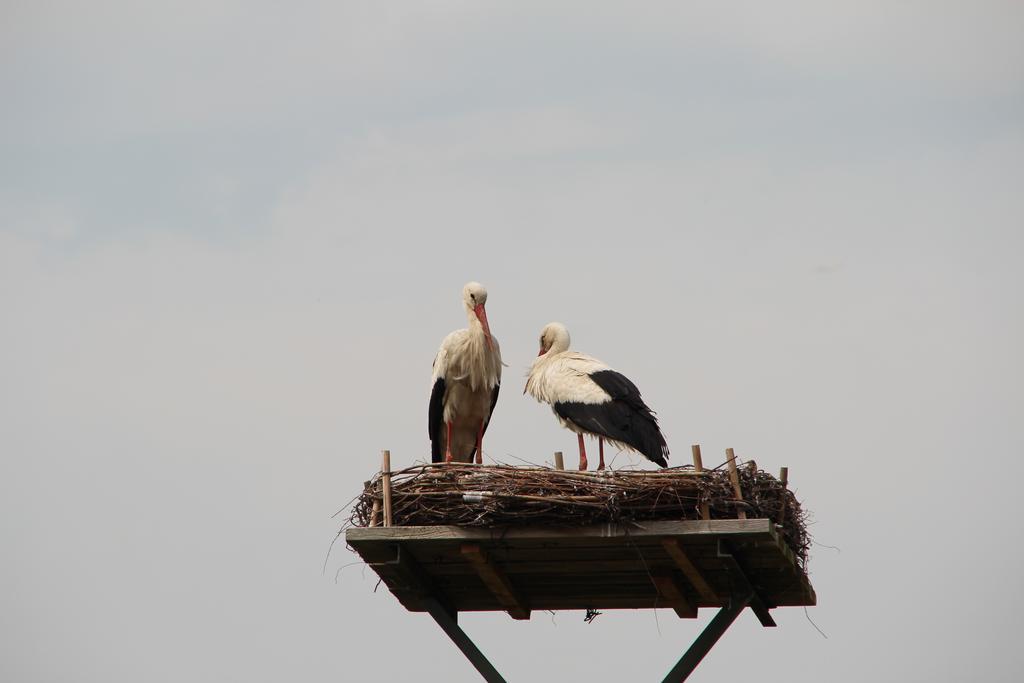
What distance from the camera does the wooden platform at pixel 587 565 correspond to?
7.13 metres

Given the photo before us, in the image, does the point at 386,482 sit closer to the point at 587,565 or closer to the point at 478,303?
the point at 587,565

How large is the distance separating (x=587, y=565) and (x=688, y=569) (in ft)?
1.73

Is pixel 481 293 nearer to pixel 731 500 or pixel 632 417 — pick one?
pixel 632 417

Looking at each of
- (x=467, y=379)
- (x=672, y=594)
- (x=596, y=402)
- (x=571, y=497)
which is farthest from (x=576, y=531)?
(x=467, y=379)

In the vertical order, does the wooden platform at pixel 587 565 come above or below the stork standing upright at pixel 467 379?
below

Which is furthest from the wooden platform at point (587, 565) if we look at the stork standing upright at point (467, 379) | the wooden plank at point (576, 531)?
the stork standing upright at point (467, 379)

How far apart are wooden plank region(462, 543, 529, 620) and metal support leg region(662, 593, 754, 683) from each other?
2.93ft

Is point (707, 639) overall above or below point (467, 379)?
below

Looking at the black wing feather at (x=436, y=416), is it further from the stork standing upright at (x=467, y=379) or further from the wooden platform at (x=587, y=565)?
the wooden platform at (x=587, y=565)

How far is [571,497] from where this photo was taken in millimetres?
7148

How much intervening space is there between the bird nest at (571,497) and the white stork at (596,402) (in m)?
1.70

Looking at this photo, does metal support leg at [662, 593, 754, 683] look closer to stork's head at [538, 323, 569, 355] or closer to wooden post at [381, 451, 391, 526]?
wooden post at [381, 451, 391, 526]

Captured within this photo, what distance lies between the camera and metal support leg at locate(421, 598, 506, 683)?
24.8ft

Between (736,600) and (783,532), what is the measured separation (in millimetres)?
512
